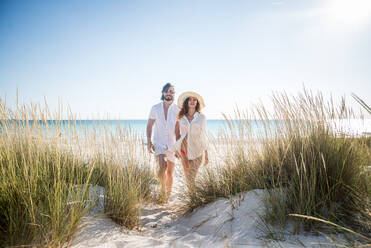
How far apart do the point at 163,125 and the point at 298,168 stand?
2.26 m

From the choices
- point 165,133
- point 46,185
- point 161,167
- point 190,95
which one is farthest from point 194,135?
point 46,185

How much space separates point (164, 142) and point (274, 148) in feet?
6.19

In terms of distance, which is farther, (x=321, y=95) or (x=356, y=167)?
(x=321, y=95)

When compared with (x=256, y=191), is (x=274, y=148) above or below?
above

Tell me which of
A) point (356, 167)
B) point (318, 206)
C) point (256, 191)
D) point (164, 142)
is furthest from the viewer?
point (164, 142)

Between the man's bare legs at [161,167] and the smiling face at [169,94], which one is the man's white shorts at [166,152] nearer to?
the man's bare legs at [161,167]

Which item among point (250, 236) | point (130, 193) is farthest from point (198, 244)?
point (130, 193)

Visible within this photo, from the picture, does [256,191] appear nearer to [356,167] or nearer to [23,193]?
[356,167]

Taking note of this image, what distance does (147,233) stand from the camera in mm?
2412

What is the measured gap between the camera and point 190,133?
3.32m

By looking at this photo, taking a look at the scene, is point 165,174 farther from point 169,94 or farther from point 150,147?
point 169,94

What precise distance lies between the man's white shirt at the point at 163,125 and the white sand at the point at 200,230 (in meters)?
1.27

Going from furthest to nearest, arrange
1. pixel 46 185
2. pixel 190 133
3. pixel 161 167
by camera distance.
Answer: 1. pixel 161 167
2. pixel 190 133
3. pixel 46 185

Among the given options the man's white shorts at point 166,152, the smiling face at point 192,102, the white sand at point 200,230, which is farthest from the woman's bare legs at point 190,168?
the smiling face at point 192,102
